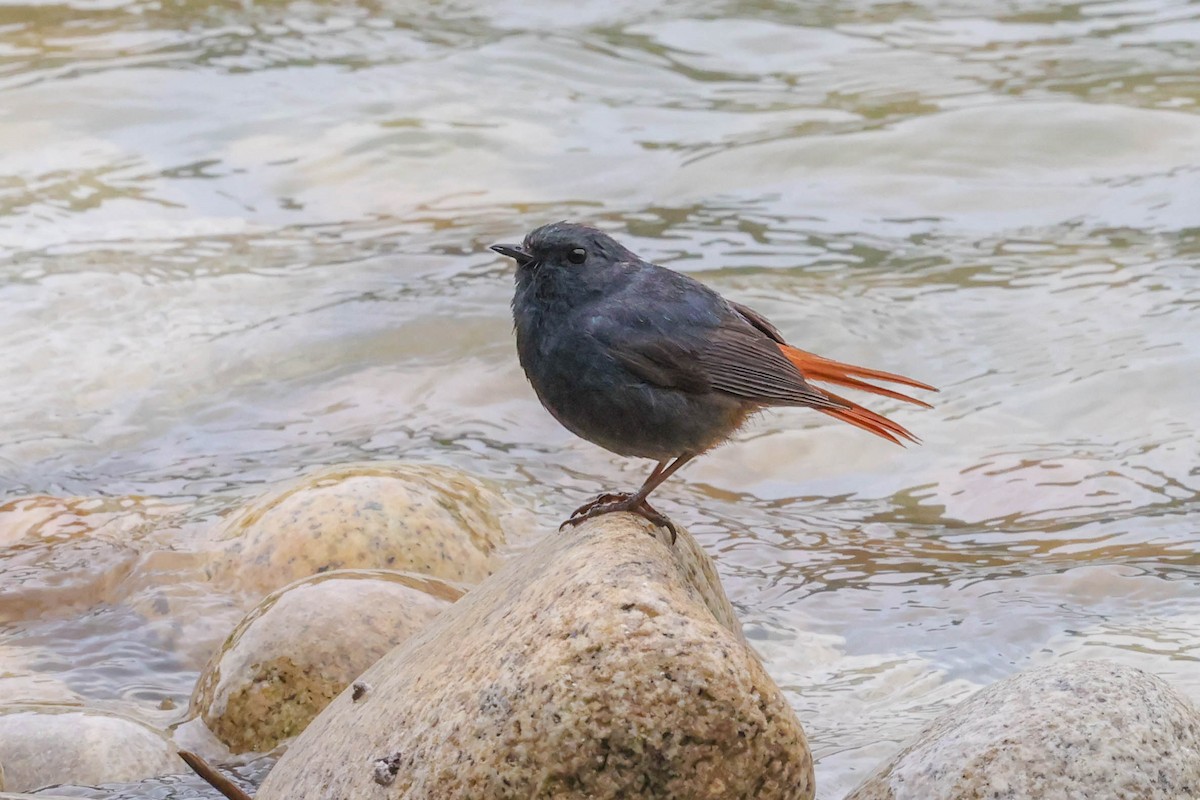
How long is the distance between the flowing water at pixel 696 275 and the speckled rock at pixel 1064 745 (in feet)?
2.57

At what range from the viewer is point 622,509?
415cm

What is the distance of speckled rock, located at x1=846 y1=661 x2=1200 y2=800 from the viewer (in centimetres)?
342

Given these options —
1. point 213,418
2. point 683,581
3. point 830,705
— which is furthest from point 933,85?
point 683,581

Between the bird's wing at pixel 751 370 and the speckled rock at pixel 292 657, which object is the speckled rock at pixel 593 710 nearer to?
the bird's wing at pixel 751 370

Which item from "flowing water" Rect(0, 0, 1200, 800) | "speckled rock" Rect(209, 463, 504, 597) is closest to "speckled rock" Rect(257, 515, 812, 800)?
"flowing water" Rect(0, 0, 1200, 800)

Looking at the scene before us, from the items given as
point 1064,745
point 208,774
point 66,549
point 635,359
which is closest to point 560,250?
point 635,359

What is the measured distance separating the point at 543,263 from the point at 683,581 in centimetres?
102

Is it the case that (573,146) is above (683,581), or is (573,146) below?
below

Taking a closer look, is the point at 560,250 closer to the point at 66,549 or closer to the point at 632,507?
the point at 632,507

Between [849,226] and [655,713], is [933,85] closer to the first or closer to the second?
[849,226]

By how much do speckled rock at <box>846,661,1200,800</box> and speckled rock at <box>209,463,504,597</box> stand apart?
227 cm

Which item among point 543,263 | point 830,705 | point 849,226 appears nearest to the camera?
point 543,263

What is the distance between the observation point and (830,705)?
4938mm

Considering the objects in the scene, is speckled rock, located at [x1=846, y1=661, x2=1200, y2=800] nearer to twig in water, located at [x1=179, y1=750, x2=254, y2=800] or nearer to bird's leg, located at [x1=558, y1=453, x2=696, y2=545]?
bird's leg, located at [x1=558, y1=453, x2=696, y2=545]
